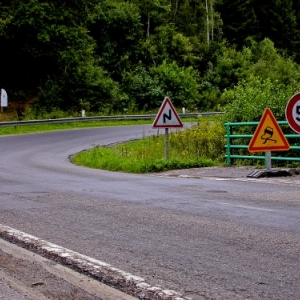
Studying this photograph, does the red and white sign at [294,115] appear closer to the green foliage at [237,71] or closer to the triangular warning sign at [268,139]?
the triangular warning sign at [268,139]

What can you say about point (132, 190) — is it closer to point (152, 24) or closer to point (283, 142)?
point (283, 142)

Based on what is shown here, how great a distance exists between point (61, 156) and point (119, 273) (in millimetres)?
17894

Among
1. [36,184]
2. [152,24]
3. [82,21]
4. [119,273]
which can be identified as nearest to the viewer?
[119,273]

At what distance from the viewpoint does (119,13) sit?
57.8 metres

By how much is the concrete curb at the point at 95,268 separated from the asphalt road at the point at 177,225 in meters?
0.14

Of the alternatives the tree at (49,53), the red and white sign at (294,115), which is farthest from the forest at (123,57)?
the red and white sign at (294,115)

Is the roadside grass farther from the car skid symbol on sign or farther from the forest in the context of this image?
the forest

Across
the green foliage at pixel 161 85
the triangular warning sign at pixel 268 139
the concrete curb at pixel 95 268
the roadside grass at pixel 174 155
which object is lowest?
the roadside grass at pixel 174 155

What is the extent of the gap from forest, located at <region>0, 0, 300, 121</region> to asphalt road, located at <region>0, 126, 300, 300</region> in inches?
865

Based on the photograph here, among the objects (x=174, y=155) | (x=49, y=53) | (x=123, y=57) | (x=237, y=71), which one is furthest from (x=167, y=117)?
(x=237, y=71)

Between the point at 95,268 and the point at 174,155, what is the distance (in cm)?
1449

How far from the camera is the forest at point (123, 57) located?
152 ft

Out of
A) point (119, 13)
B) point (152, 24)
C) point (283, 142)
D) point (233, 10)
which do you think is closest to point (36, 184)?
point (283, 142)

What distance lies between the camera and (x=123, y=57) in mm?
57938
